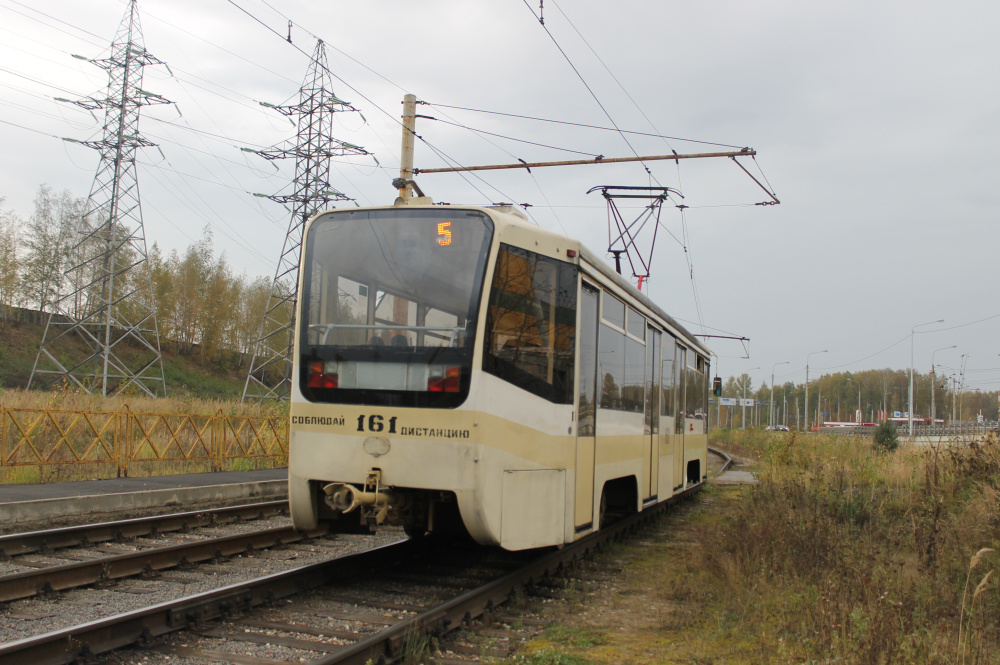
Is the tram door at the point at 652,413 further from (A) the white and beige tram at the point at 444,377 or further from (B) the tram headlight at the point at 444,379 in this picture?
(B) the tram headlight at the point at 444,379

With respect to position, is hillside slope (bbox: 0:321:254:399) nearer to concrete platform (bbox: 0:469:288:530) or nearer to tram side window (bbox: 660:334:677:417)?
concrete platform (bbox: 0:469:288:530)

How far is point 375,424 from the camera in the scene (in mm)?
6422

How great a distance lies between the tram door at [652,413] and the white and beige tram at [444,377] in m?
2.63

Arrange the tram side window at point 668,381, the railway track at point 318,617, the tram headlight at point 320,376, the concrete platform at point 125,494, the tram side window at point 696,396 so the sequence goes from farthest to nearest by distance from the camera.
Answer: the tram side window at point 696,396 → the tram side window at point 668,381 → the concrete platform at point 125,494 → the tram headlight at point 320,376 → the railway track at point 318,617

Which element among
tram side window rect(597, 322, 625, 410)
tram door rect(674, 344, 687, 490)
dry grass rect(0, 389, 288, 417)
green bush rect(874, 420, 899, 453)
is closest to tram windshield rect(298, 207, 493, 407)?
tram side window rect(597, 322, 625, 410)

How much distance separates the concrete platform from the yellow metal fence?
2.99ft

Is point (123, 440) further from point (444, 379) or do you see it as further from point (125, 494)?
point (444, 379)

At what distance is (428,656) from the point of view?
516 centimetres

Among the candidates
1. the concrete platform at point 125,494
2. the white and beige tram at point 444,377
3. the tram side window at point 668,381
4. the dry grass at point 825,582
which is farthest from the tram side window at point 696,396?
the concrete platform at point 125,494

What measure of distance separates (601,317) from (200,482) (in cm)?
956

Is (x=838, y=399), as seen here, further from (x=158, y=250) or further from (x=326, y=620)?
(x=326, y=620)

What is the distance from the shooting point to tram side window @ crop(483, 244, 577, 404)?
6.43 m

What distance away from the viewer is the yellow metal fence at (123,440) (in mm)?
14234

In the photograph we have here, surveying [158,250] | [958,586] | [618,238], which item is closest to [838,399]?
[158,250]
